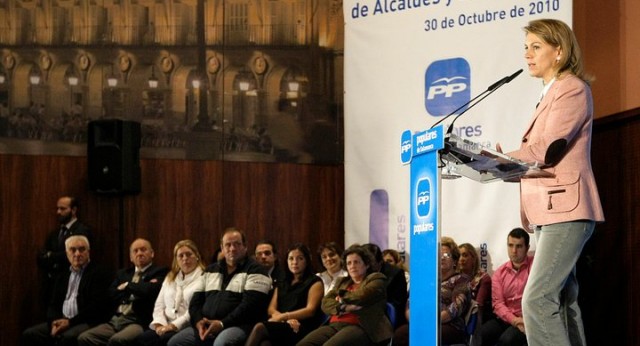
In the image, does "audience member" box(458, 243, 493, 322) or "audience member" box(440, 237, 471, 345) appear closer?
"audience member" box(440, 237, 471, 345)

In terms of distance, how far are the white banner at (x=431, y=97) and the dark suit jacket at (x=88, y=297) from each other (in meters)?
2.09

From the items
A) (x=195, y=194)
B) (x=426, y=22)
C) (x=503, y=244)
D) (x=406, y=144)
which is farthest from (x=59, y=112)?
(x=406, y=144)

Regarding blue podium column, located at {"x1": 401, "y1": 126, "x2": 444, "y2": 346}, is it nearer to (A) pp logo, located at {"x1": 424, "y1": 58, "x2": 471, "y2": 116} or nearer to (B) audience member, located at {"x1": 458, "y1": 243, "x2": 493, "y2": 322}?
(B) audience member, located at {"x1": 458, "y1": 243, "x2": 493, "y2": 322}

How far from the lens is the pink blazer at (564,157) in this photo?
3.60 metres

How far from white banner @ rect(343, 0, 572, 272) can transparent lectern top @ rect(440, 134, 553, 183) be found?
273cm

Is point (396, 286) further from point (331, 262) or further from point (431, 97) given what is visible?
point (431, 97)

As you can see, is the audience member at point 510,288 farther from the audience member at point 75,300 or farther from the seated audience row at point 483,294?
the audience member at point 75,300

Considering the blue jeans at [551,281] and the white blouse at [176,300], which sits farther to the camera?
the white blouse at [176,300]

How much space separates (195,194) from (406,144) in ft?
16.8

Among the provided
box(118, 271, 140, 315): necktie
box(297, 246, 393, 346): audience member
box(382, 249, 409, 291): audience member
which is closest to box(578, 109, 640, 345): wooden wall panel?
box(382, 249, 409, 291): audience member

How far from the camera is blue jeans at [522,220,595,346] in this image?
11.8ft

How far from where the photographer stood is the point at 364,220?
719 centimetres

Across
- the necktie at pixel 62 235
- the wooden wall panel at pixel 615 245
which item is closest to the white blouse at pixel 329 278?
the wooden wall panel at pixel 615 245

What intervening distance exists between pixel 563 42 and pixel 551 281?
0.89 meters
